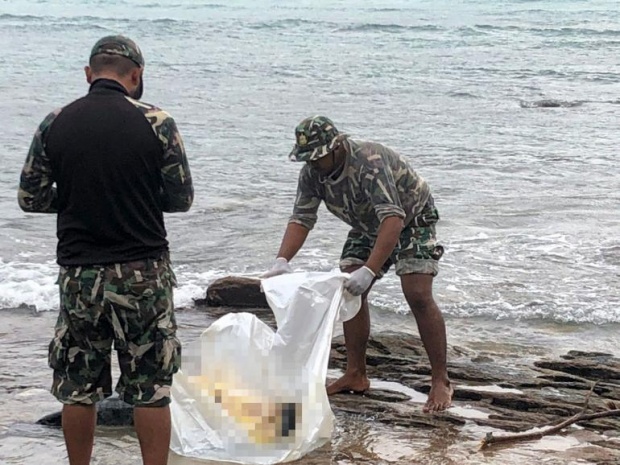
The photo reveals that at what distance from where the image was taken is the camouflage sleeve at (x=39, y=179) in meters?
3.42

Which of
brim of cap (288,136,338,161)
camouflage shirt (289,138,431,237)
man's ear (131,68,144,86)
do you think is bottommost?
camouflage shirt (289,138,431,237)

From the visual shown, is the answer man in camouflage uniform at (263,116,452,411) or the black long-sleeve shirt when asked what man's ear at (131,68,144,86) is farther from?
man in camouflage uniform at (263,116,452,411)

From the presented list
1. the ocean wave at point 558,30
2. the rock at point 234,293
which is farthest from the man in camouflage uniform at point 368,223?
the ocean wave at point 558,30

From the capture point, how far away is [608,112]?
1875 centimetres

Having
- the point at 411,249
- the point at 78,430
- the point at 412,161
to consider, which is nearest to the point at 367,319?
the point at 411,249

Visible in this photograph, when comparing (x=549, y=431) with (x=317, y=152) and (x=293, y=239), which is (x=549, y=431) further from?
(x=317, y=152)

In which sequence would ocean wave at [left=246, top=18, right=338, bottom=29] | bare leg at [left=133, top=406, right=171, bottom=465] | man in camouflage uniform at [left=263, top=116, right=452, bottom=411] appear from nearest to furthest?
bare leg at [left=133, top=406, right=171, bottom=465]
man in camouflage uniform at [left=263, top=116, right=452, bottom=411]
ocean wave at [left=246, top=18, right=338, bottom=29]

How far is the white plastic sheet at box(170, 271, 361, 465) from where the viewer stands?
4246mm

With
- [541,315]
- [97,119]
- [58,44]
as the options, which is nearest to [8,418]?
[97,119]

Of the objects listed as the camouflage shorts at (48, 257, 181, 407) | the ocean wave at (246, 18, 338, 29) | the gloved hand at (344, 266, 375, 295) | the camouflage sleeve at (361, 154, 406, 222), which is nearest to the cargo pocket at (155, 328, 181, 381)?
the camouflage shorts at (48, 257, 181, 407)

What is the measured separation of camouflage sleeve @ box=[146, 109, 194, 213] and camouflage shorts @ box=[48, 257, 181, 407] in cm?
21

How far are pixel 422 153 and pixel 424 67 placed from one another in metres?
12.1

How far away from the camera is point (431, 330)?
5.09 metres

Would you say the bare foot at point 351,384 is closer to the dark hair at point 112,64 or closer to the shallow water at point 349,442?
the shallow water at point 349,442
